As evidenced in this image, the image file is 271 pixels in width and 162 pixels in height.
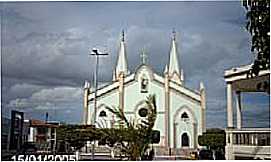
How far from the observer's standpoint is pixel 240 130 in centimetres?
902

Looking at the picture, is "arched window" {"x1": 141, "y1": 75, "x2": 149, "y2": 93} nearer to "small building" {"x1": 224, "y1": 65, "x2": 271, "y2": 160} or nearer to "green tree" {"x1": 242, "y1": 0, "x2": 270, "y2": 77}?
"small building" {"x1": 224, "y1": 65, "x2": 271, "y2": 160}

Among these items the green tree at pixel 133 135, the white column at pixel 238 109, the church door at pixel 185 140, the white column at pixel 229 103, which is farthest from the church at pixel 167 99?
the green tree at pixel 133 135

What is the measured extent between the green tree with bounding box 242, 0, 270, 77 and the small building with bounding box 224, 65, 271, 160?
3.93m

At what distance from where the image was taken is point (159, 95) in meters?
20.7

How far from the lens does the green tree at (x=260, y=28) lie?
121 inches

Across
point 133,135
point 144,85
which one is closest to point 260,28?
point 133,135

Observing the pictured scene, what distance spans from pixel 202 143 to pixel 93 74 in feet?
18.4

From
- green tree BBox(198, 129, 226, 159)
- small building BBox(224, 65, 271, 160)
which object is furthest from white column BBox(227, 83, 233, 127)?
green tree BBox(198, 129, 226, 159)

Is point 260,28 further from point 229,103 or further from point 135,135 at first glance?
point 229,103

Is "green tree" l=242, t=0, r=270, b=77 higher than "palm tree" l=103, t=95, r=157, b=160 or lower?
higher

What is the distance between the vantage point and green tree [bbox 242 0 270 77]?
3.08 m

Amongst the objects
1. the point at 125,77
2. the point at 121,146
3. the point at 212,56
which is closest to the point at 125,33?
the point at 212,56

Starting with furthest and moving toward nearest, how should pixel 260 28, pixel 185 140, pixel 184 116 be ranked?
pixel 184 116, pixel 185 140, pixel 260 28

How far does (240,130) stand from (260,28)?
615 centimetres
